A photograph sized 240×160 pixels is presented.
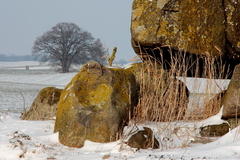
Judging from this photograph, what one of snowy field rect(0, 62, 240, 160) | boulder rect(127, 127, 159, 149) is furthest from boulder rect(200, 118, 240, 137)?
boulder rect(127, 127, 159, 149)

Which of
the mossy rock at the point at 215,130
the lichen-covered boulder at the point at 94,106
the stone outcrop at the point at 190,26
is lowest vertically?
the mossy rock at the point at 215,130

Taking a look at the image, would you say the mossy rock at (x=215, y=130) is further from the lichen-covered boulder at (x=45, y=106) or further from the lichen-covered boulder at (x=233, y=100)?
the lichen-covered boulder at (x=45, y=106)

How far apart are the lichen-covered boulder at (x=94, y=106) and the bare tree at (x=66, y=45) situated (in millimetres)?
29438

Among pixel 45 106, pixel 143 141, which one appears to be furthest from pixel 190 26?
pixel 45 106

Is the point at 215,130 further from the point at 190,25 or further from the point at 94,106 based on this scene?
the point at 94,106

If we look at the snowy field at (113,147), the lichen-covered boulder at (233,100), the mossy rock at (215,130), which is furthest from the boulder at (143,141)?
the lichen-covered boulder at (233,100)

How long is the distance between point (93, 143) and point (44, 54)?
110ft

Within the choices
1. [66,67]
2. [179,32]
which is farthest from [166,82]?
[66,67]

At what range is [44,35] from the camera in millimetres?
34969

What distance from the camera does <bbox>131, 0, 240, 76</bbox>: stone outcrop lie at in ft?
19.1

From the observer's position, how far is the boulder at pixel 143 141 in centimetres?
416

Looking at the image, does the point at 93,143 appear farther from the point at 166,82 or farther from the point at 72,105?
the point at 166,82

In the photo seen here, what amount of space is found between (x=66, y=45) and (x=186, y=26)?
99.9 feet

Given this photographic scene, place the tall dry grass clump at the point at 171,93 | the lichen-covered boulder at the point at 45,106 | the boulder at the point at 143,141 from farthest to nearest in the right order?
1. the lichen-covered boulder at the point at 45,106
2. the tall dry grass clump at the point at 171,93
3. the boulder at the point at 143,141
